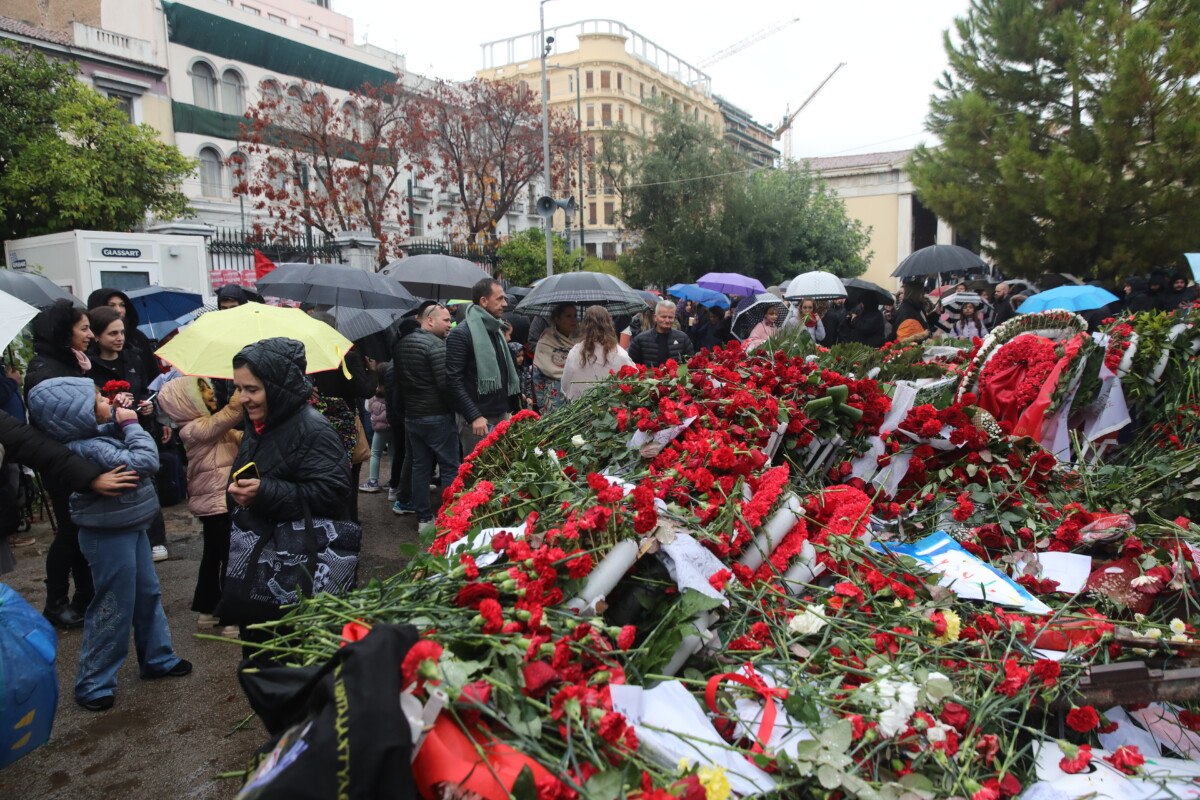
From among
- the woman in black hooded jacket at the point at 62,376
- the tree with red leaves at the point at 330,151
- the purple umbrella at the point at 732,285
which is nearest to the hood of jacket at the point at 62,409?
the woman in black hooded jacket at the point at 62,376

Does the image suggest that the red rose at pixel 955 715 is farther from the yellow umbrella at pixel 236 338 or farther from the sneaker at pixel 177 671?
the sneaker at pixel 177 671

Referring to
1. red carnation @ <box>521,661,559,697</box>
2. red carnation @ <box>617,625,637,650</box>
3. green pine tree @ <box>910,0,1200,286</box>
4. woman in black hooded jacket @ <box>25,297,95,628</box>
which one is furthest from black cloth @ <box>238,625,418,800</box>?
green pine tree @ <box>910,0,1200,286</box>

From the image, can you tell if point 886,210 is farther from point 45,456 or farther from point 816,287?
point 45,456

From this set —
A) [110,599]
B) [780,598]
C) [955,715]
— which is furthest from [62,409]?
[955,715]

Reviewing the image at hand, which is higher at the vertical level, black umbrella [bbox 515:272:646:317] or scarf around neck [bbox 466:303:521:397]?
black umbrella [bbox 515:272:646:317]

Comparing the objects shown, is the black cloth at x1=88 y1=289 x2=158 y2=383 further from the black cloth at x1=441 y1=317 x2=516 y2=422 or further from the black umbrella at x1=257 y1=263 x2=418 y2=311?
the black cloth at x1=441 y1=317 x2=516 y2=422

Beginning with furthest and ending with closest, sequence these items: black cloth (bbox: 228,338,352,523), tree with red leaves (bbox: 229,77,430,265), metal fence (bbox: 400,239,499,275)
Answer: tree with red leaves (bbox: 229,77,430,265) < metal fence (bbox: 400,239,499,275) < black cloth (bbox: 228,338,352,523)

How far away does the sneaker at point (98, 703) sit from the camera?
12.1 ft

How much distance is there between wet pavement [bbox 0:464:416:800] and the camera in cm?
319

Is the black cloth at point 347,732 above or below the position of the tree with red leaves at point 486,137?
below

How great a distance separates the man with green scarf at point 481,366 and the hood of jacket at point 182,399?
1864 millimetres

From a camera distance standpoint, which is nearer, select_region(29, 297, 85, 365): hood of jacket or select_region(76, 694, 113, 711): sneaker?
select_region(76, 694, 113, 711): sneaker

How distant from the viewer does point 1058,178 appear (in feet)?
42.4

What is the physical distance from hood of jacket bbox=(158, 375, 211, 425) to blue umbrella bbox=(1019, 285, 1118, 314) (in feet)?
25.8
